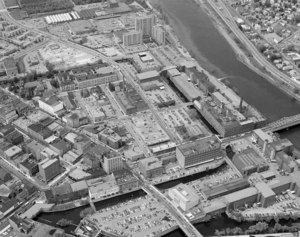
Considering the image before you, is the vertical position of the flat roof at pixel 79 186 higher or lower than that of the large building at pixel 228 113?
lower

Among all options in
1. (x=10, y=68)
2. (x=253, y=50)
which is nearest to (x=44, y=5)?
(x=10, y=68)

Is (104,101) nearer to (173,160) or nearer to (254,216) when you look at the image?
(173,160)

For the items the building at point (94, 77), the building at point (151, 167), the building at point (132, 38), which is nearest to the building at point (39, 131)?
the building at point (94, 77)

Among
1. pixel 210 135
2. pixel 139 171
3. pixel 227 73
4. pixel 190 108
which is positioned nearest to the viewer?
pixel 139 171

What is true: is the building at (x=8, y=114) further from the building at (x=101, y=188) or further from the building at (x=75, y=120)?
the building at (x=101, y=188)

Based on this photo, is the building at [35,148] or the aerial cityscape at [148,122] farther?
the building at [35,148]

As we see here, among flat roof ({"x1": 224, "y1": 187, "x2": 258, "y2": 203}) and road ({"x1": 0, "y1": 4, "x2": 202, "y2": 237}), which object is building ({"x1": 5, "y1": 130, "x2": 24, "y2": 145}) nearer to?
road ({"x1": 0, "y1": 4, "x2": 202, "y2": 237})

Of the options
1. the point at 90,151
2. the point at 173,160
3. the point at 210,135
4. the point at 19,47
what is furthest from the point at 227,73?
the point at 19,47
